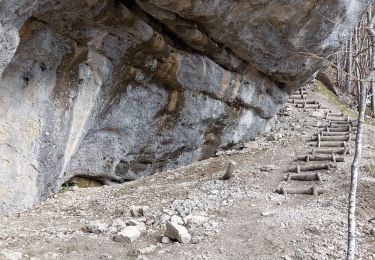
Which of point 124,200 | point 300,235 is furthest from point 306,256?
point 124,200

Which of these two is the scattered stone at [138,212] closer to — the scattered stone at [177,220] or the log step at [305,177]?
the scattered stone at [177,220]

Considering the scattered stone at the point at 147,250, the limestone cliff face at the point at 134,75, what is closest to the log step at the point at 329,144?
the limestone cliff face at the point at 134,75

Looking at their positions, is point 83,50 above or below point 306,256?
above

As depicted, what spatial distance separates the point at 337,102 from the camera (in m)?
23.2

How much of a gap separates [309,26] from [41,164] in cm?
807

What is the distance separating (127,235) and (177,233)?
2.93 ft

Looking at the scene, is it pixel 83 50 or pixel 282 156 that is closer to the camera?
pixel 83 50

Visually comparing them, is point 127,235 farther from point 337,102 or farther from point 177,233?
point 337,102

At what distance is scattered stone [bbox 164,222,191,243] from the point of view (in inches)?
295

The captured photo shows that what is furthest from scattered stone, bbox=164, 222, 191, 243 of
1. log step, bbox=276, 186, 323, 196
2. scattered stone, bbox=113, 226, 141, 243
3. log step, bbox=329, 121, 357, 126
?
log step, bbox=329, 121, 357, 126

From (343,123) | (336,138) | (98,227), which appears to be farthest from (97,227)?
(343,123)

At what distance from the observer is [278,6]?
10.7 metres

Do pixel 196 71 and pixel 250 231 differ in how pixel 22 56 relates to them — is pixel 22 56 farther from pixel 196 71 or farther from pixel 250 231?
pixel 250 231

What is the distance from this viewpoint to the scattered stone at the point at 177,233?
7492mm
